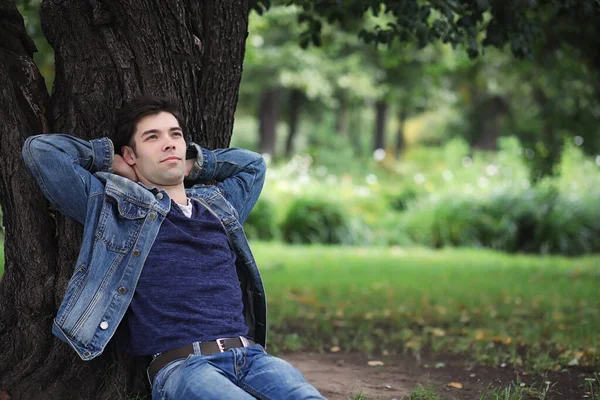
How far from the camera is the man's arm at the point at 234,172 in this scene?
3645 millimetres

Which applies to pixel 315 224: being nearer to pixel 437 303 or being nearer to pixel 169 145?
pixel 437 303

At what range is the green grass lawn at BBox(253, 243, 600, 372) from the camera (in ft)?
17.7

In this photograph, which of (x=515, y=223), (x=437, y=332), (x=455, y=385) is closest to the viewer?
(x=455, y=385)

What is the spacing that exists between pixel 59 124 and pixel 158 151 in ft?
2.12

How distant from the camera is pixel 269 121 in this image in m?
24.5

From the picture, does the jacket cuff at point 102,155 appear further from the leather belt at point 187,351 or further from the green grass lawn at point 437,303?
the green grass lawn at point 437,303

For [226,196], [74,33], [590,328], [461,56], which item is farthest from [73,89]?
[461,56]

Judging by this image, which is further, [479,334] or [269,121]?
[269,121]

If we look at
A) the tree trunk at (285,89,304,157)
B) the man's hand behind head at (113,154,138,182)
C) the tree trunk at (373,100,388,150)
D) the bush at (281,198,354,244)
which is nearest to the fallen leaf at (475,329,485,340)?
the man's hand behind head at (113,154,138,182)

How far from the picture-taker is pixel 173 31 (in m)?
3.69

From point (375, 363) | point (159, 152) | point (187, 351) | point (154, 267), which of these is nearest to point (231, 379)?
point (187, 351)

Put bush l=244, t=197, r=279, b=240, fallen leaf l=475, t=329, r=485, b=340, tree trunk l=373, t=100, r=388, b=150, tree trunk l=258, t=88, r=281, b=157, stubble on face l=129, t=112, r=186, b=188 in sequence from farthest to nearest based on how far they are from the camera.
Answer: tree trunk l=373, t=100, r=388, b=150
tree trunk l=258, t=88, r=281, b=157
bush l=244, t=197, r=279, b=240
fallen leaf l=475, t=329, r=485, b=340
stubble on face l=129, t=112, r=186, b=188

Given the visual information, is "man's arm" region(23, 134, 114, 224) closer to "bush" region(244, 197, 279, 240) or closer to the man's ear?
the man's ear

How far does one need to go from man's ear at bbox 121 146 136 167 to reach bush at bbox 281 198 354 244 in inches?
379
